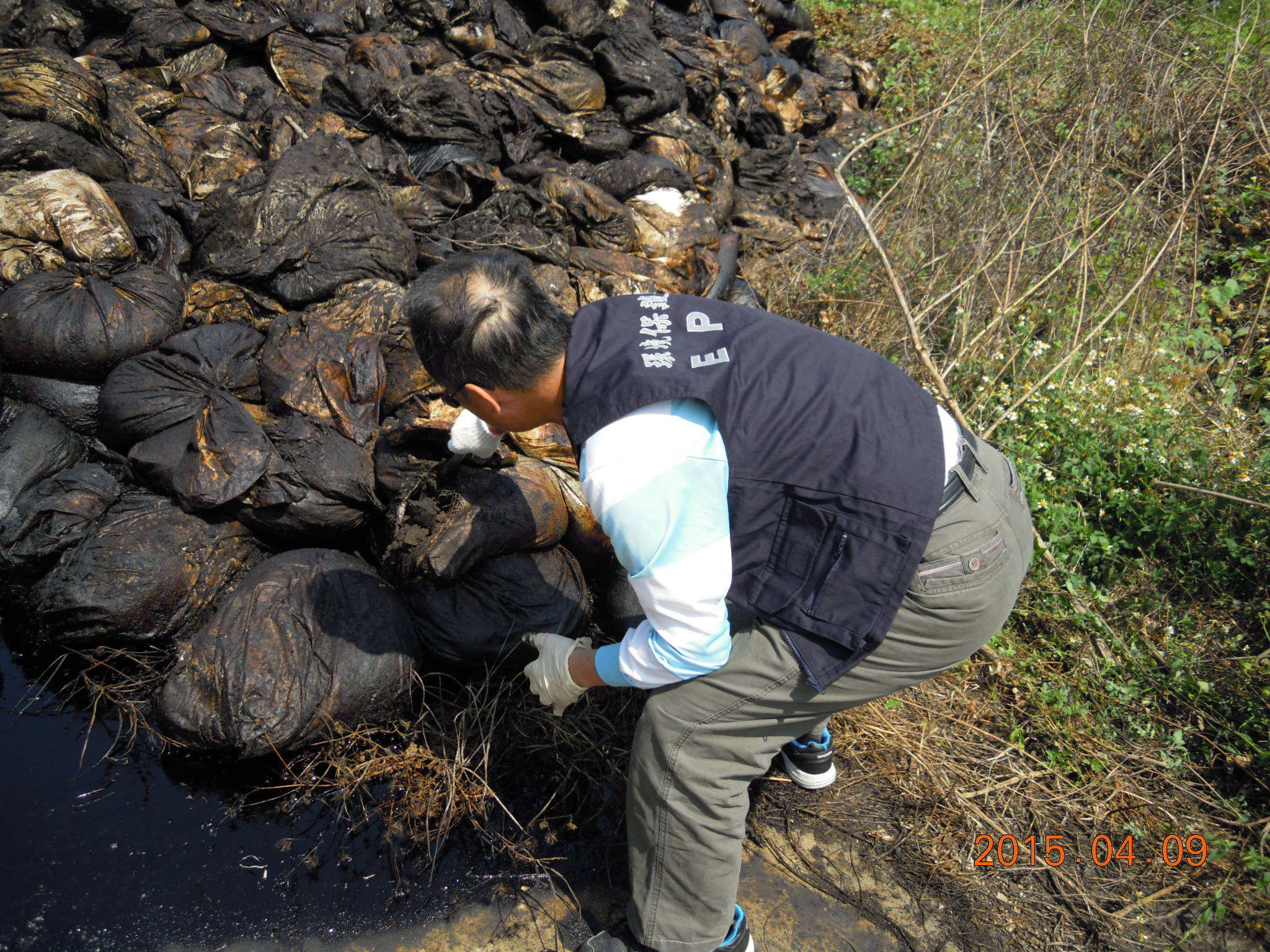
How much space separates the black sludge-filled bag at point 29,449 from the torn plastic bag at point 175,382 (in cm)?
13

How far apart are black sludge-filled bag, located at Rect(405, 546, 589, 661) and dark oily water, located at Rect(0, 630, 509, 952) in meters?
0.54

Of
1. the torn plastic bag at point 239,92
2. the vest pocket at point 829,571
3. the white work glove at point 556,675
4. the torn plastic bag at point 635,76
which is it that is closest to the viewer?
the vest pocket at point 829,571

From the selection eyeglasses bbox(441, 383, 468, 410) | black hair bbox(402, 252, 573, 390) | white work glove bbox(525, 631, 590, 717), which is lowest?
white work glove bbox(525, 631, 590, 717)

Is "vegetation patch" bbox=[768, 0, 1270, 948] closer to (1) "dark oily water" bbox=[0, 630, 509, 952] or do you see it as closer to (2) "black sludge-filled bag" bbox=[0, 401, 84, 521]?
(1) "dark oily water" bbox=[0, 630, 509, 952]

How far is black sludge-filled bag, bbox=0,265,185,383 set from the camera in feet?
8.37

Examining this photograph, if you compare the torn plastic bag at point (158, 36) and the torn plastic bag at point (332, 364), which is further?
the torn plastic bag at point (158, 36)

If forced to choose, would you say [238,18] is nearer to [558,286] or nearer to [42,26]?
[42,26]

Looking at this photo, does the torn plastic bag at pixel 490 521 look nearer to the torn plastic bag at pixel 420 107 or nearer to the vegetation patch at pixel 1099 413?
the vegetation patch at pixel 1099 413

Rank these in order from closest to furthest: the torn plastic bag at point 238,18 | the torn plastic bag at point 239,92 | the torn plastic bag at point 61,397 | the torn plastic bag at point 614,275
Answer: the torn plastic bag at point 61,397
the torn plastic bag at point 614,275
the torn plastic bag at point 239,92
the torn plastic bag at point 238,18

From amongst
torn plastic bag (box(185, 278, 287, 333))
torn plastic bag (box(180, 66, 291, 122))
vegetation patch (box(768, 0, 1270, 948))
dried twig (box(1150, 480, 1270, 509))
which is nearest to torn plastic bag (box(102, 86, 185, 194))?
torn plastic bag (box(180, 66, 291, 122))

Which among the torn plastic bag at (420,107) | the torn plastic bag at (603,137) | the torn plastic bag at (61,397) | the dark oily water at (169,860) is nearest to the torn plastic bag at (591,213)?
the torn plastic bag at (420,107)

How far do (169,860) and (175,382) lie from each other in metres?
1.45

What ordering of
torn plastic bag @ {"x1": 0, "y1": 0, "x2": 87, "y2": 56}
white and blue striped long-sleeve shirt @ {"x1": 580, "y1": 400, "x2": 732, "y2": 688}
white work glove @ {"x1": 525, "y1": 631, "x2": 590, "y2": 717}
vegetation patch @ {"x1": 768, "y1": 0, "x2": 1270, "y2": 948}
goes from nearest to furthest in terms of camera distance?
white and blue striped long-sleeve shirt @ {"x1": 580, "y1": 400, "x2": 732, "y2": 688}, white work glove @ {"x1": 525, "y1": 631, "x2": 590, "y2": 717}, vegetation patch @ {"x1": 768, "y1": 0, "x2": 1270, "y2": 948}, torn plastic bag @ {"x1": 0, "y1": 0, "x2": 87, "y2": 56}

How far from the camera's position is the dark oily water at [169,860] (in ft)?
5.99
